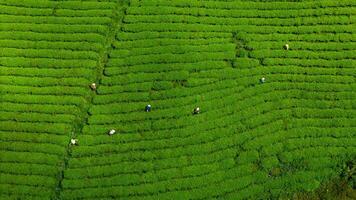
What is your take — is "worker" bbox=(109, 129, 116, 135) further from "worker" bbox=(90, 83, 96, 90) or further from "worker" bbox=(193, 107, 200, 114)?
"worker" bbox=(193, 107, 200, 114)

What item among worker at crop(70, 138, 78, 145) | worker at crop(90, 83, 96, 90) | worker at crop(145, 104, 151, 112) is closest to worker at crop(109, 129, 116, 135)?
worker at crop(70, 138, 78, 145)

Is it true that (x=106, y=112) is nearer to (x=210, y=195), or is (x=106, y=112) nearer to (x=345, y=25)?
(x=210, y=195)

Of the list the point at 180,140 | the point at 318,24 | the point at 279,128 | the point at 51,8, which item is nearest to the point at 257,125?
the point at 279,128

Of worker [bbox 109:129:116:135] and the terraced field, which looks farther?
worker [bbox 109:129:116:135]

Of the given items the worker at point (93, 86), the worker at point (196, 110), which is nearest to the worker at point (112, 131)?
the worker at point (93, 86)

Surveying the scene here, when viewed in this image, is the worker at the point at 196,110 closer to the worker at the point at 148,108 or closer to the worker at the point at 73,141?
the worker at the point at 148,108

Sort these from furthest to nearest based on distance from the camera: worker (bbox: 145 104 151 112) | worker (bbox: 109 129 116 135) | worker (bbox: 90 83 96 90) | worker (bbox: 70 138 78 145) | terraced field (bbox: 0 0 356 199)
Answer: worker (bbox: 90 83 96 90)
worker (bbox: 145 104 151 112)
worker (bbox: 109 129 116 135)
worker (bbox: 70 138 78 145)
terraced field (bbox: 0 0 356 199)

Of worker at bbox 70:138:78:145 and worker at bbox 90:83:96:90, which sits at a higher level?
worker at bbox 90:83:96:90

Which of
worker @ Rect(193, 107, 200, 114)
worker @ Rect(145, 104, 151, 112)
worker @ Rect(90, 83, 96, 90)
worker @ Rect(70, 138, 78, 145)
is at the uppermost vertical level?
worker @ Rect(90, 83, 96, 90)

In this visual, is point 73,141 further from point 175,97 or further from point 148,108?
point 175,97
